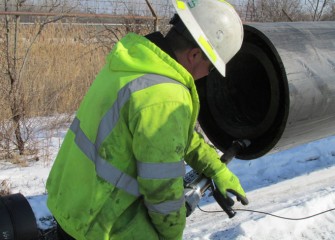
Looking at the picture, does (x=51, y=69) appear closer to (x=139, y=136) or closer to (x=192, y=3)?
(x=192, y=3)

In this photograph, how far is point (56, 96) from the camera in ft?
20.2

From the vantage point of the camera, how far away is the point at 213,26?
1.96 metres

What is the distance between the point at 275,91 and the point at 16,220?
1.77 m

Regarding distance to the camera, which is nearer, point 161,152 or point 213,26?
point 161,152

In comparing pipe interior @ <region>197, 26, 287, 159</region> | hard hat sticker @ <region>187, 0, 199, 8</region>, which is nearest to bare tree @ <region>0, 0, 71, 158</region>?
pipe interior @ <region>197, 26, 287, 159</region>

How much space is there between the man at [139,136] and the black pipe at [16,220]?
0.51 feet

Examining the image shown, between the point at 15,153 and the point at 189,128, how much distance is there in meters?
3.85

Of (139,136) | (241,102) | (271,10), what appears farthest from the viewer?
(271,10)

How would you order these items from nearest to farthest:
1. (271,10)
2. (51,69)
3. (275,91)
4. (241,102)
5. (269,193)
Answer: (275,91)
(241,102)
(269,193)
(51,69)
(271,10)

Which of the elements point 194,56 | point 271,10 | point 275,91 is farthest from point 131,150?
point 271,10

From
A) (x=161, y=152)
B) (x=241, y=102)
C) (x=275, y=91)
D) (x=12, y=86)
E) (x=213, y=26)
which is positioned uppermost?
(x=213, y=26)

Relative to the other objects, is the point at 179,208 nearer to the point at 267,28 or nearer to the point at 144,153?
the point at 144,153

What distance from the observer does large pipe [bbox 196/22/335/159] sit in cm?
280

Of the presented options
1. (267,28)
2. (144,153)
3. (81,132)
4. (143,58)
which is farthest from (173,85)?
(267,28)
